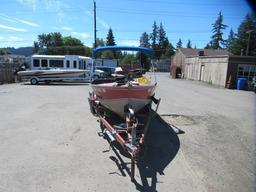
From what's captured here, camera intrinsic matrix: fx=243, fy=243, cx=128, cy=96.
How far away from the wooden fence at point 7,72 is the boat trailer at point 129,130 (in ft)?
54.6

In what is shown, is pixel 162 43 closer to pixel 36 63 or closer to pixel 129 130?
pixel 36 63

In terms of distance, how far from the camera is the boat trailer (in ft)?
13.1

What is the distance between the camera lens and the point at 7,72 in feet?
70.6

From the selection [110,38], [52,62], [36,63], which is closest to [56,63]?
[52,62]

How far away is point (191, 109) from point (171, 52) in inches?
3065

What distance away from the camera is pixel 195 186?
3709mm

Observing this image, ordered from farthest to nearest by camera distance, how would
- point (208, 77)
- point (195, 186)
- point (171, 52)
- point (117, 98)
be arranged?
point (171, 52)
point (208, 77)
point (117, 98)
point (195, 186)

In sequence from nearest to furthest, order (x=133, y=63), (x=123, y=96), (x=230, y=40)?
(x=123, y=96), (x=133, y=63), (x=230, y=40)

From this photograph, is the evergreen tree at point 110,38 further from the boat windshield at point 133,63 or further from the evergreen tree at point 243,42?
the boat windshield at point 133,63

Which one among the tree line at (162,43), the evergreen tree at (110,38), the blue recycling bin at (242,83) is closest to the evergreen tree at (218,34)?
the tree line at (162,43)

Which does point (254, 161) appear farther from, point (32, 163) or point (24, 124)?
point (24, 124)

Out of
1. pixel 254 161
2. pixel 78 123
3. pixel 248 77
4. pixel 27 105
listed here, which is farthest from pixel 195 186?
pixel 248 77

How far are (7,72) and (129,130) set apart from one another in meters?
20.0

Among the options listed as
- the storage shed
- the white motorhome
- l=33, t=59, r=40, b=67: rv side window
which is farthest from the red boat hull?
l=33, t=59, r=40, b=67: rv side window
